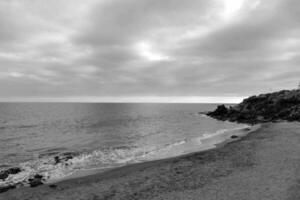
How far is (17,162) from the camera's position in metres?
17.6

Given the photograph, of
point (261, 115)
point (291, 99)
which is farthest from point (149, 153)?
point (291, 99)

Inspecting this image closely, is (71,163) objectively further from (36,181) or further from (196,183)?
(196,183)

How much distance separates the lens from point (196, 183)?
10016mm

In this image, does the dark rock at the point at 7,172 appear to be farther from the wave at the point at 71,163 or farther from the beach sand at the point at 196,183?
the beach sand at the point at 196,183

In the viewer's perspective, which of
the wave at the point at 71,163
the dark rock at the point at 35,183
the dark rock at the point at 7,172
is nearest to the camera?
the dark rock at the point at 35,183

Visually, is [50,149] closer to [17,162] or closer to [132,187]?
[17,162]

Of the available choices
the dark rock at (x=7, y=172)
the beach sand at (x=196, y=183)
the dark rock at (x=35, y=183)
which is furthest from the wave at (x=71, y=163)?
the beach sand at (x=196, y=183)

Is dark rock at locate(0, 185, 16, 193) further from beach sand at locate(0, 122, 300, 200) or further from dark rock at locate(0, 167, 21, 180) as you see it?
dark rock at locate(0, 167, 21, 180)

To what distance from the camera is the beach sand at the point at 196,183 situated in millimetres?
8633

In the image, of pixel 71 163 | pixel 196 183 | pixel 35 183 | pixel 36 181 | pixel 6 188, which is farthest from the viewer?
pixel 71 163

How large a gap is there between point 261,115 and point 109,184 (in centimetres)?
4858

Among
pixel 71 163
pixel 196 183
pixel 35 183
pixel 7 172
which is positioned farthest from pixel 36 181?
pixel 196 183

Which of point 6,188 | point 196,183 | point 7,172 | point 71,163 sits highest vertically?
point 196,183

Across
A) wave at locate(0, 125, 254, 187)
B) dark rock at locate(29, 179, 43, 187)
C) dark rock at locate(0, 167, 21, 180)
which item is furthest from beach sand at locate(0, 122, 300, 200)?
dark rock at locate(0, 167, 21, 180)
